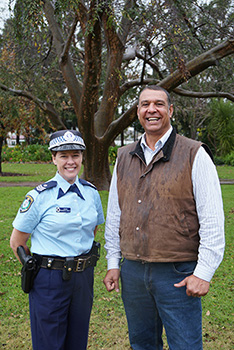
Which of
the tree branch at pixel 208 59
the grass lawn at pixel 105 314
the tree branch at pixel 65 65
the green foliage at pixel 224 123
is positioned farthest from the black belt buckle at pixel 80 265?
the green foliage at pixel 224 123

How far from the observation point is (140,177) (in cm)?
270

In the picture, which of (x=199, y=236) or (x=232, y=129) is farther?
(x=232, y=129)

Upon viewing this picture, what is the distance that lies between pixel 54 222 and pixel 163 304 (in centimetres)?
87

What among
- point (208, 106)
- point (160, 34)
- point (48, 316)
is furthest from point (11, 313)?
point (208, 106)

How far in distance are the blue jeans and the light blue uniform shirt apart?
385 mm

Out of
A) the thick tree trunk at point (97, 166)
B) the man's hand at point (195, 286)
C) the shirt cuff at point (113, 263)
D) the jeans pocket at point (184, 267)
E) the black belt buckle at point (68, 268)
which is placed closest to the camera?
the man's hand at point (195, 286)

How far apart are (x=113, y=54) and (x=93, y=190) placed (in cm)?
1008

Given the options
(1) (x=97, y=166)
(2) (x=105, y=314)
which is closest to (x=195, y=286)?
(2) (x=105, y=314)

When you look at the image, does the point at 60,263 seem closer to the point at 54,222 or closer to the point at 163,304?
the point at 54,222

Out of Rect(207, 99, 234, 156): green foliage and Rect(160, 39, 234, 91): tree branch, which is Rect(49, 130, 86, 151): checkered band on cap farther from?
Rect(207, 99, 234, 156): green foliage

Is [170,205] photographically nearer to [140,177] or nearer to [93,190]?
[140,177]

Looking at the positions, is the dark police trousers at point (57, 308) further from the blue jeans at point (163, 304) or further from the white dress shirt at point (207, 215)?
the white dress shirt at point (207, 215)

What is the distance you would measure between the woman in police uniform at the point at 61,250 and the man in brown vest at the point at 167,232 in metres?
0.29

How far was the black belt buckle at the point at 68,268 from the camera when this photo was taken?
267 cm
